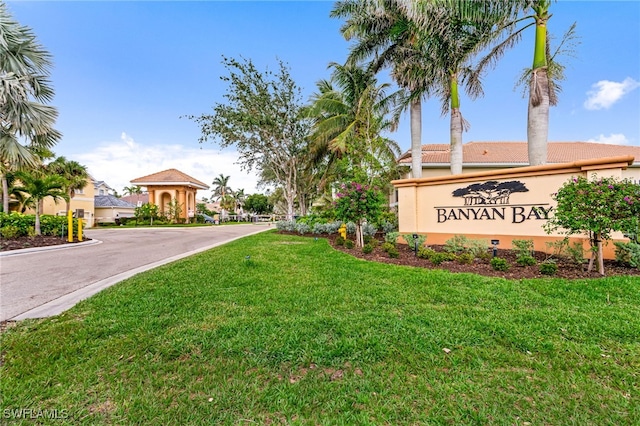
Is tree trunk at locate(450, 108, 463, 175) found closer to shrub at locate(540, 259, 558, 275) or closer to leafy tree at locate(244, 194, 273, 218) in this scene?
shrub at locate(540, 259, 558, 275)

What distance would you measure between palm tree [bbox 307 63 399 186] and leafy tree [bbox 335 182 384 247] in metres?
2.18

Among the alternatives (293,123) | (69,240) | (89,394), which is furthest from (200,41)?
(89,394)

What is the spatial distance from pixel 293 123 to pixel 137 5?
11243 mm

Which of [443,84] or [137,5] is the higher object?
[137,5]

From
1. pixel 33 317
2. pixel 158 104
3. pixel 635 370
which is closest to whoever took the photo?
pixel 635 370

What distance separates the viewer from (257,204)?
62625 mm

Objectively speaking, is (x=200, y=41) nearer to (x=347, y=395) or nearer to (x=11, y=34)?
(x=11, y=34)

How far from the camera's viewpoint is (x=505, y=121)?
49.1 ft

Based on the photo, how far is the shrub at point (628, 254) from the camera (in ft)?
17.3

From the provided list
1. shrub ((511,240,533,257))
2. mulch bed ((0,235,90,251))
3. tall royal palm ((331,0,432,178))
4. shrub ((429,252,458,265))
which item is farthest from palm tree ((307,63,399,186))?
mulch bed ((0,235,90,251))

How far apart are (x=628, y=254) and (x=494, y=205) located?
112 inches

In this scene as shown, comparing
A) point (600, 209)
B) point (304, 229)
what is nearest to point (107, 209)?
point (304, 229)

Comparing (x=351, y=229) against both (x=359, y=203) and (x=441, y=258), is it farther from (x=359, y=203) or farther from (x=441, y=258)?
(x=441, y=258)

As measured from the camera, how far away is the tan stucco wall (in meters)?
6.56
